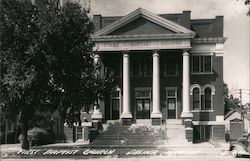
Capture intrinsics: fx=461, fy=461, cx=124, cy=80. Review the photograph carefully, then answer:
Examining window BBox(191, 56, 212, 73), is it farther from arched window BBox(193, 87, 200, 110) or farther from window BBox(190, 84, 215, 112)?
arched window BBox(193, 87, 200, 110)

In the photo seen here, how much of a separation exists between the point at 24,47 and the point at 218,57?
21.9 metres

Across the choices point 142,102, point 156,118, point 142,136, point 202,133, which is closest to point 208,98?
point 202,133

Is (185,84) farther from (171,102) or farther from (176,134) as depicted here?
(176,134)

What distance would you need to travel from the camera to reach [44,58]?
25.0 m

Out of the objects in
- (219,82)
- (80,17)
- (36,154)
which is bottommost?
(36,154)

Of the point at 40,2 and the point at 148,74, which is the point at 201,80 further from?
the point at 40,2

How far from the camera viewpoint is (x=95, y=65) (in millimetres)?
29328

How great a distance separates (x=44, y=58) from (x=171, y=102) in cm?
1970

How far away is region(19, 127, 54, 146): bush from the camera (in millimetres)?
37938

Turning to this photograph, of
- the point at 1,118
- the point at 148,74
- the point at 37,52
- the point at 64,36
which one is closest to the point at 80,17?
the point at 64,36

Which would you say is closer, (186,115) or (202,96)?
(186,115)

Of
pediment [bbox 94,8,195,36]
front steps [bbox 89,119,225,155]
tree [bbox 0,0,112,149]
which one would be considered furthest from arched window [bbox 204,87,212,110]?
tree [bbox 0,0,112,149]

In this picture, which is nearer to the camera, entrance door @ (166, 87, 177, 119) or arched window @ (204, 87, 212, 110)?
arched window @ (204, 87, 212, 110)

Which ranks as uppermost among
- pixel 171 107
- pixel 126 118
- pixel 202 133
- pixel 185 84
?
pixel 185 84
